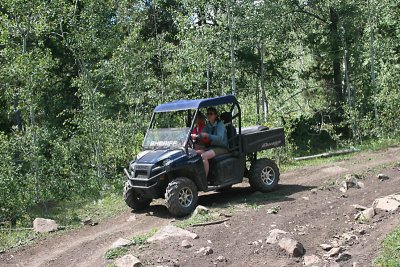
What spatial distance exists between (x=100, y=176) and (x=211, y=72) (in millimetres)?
8171

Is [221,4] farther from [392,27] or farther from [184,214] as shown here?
[184,214]

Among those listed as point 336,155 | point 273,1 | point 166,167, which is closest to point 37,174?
point 166,167

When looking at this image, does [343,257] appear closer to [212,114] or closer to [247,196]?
[247,196]

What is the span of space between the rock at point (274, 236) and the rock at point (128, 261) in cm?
200

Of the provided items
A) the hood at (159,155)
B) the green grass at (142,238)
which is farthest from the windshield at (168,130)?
the green grass at (142,238)

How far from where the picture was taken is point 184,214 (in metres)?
9.26

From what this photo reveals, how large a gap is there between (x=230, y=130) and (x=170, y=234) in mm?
3523

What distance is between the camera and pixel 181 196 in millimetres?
9289

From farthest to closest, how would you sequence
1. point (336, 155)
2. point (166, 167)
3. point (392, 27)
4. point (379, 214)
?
point (392, 27) < point (336, 155) < point (166, 167) < point (379, 214)

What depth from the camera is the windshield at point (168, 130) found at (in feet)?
32.5

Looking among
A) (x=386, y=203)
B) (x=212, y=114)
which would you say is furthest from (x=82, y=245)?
(x=386, y=203)

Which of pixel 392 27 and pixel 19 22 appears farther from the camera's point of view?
pixel 392 27

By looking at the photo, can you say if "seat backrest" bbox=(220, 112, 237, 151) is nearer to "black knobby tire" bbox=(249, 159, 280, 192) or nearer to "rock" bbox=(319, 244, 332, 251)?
"black knobby tire" bbox=(249, 159, 280, 192)

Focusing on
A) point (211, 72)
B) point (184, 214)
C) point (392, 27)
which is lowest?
point (184, 214)
